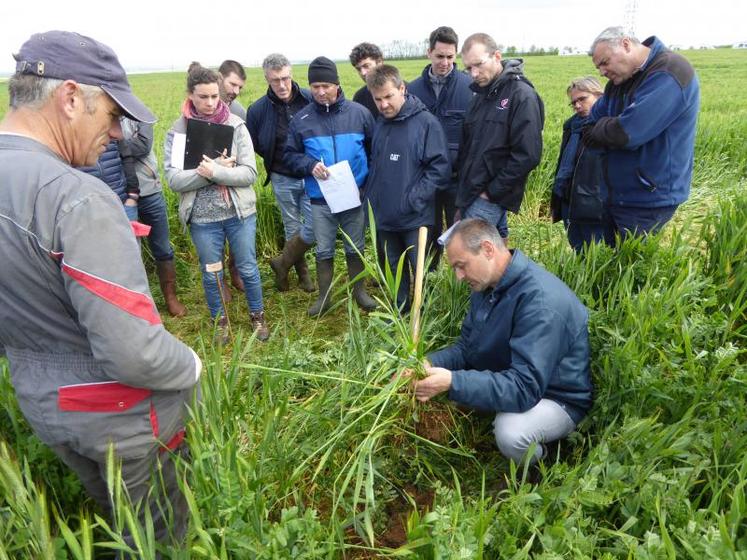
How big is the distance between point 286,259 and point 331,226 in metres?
0.60

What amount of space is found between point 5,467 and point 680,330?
2278 millimetres

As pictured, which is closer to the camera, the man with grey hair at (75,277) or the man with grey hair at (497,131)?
the man with grey hair at (75,277)

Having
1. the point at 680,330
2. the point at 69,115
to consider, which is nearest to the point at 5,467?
the point at 69,115

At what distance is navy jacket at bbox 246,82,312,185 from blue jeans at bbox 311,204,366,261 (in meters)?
0.61

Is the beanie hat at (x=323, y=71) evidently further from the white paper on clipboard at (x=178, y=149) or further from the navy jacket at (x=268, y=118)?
the white paper on clipboard at (x=178, y=149)

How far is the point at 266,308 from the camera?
411cm

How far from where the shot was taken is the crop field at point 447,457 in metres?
1.30

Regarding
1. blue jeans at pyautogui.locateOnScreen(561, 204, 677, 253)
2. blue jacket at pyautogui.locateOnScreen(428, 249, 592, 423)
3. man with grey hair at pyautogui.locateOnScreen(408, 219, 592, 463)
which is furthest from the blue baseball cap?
blue jeans at pyautogui.locateOnScreen(561, 204, 677, 253)

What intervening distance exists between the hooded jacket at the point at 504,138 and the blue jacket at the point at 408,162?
0.20 meters

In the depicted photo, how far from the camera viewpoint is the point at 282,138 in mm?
3891

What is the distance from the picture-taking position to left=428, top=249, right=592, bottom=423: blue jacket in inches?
78.7

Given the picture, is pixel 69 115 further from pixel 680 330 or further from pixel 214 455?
pixel 680 330

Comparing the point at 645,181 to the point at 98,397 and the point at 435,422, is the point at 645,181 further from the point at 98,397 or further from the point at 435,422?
the point at 98,397

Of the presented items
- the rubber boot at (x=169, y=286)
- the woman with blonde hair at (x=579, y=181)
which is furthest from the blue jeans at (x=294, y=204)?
the woman with blonde hair at (x=579, y=181)
